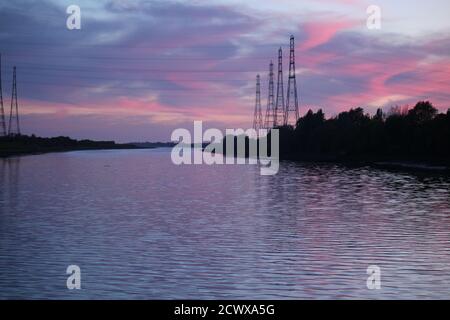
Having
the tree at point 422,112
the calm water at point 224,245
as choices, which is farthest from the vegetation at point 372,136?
the calm water at point 224,245

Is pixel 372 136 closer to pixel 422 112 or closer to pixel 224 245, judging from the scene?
pixel 422 112

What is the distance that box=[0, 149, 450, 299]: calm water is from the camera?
15141 millimetres

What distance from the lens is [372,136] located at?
102 m

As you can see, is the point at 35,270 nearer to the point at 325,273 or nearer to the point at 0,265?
the point at 0,265

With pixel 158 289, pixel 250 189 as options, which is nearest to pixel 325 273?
pixel 158 289

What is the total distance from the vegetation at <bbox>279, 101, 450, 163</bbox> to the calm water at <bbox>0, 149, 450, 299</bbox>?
4832 centimetres

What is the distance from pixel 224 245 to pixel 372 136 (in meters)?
84.7

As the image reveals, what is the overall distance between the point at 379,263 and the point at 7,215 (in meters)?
17.5

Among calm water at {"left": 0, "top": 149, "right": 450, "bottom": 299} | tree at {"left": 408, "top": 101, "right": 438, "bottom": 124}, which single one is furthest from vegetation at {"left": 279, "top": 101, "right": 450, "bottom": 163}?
calm water at {"left": 0, "top": 149, "right": 450, "bottom": 299}

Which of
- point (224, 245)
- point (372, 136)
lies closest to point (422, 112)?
point (372, 136)

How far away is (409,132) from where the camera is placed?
9381 cm

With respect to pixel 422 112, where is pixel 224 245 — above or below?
below

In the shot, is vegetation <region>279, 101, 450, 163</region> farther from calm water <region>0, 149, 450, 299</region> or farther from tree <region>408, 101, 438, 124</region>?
calm water <region>0, 149, 450, 299</region>

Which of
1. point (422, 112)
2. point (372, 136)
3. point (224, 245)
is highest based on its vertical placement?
point (422, 112)
